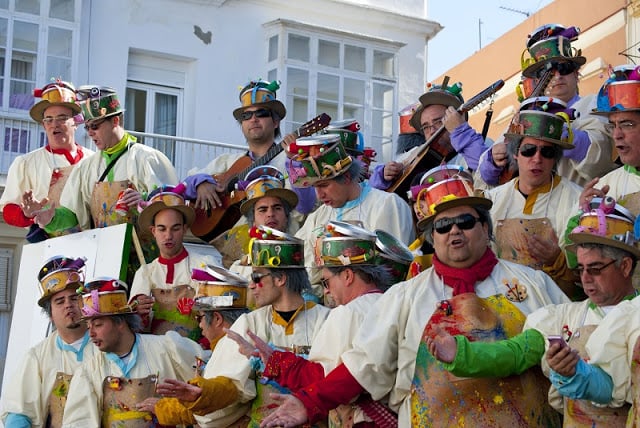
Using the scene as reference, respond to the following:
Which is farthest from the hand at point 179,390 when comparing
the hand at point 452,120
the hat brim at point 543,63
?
the hat brim at point 543,63

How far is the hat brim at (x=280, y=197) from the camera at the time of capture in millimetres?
8758

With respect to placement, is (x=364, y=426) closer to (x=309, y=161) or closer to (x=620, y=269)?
(x=620, y=269)

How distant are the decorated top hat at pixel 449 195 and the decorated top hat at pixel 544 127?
35.3 inches

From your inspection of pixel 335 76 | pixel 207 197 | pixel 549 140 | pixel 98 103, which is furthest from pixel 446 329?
pixel 335 76

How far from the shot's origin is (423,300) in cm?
615

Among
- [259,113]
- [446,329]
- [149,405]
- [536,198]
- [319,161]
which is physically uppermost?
[259,113]

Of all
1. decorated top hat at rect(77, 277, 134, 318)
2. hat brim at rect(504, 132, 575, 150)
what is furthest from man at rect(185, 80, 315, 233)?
hat brim at rect(504, 132, 575, 150)

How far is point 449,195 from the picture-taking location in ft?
20.4

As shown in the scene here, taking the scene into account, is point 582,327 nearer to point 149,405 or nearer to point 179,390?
point 179,390

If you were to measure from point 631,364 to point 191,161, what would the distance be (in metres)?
12.0

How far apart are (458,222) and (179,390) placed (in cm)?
177

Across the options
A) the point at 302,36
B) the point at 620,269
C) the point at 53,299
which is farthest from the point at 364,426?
the point at 302,36

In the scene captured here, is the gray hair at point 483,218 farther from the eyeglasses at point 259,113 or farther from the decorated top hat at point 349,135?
the eyeglasses at point 259,113

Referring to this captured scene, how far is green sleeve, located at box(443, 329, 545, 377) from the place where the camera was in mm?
5523
